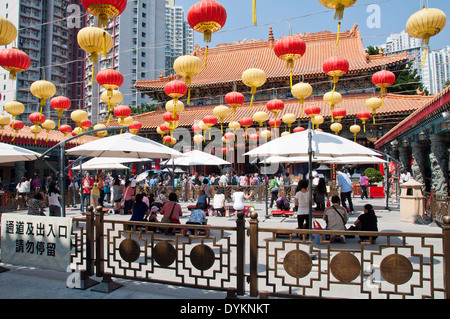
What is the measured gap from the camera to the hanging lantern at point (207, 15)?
5.53 meters

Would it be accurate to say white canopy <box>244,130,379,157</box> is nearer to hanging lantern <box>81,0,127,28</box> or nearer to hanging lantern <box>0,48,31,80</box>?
hanging lantern <box>81,0,127,28</box>

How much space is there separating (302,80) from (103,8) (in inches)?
604

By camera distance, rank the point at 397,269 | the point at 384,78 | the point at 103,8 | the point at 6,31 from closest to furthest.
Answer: the point at 397,269 → the point at 103,8 → the point at 6,31 → the point at 384,78

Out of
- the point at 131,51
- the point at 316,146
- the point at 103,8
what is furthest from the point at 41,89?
the point at 131,51

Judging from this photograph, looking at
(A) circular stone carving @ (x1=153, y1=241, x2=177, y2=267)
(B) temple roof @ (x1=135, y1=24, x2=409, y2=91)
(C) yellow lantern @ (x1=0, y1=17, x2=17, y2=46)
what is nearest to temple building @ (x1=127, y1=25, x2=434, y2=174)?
(B) temple roof @ (x1=135, y1=24, x2=409, y2=91)

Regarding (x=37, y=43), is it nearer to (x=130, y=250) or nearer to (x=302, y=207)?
(x=302, y=207)

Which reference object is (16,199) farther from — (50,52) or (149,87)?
(50,52)

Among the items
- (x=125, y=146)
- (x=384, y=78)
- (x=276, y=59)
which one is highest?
(x=276, y=59)

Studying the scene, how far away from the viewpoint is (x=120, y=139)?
6.99 meters

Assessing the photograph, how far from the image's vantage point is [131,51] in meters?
53.7

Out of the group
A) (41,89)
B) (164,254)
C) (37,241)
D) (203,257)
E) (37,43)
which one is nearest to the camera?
(203,257)

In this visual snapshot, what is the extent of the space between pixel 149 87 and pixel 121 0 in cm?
1848

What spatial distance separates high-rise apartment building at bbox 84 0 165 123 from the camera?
51.7 metres

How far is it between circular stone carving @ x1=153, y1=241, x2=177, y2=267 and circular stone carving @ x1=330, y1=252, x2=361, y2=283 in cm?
193
